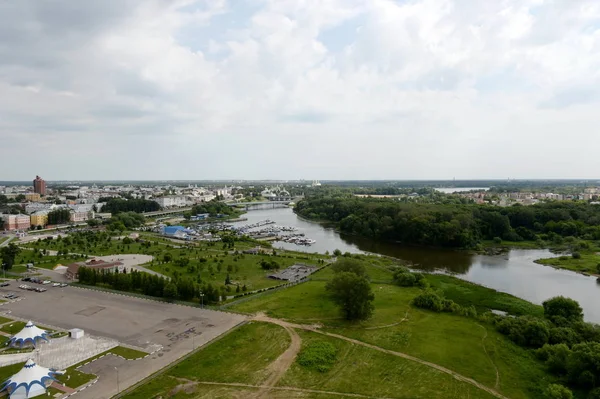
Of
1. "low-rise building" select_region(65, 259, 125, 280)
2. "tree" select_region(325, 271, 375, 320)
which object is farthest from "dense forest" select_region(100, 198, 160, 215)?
Result: "tree" select_region(325, 271, 375, 320)

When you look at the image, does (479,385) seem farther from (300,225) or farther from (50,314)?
(300,225)

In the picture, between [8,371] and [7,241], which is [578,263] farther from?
[7,241]

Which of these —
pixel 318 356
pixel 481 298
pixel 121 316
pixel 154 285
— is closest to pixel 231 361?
pixel 318 356

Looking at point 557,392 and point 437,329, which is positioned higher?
point 557,392

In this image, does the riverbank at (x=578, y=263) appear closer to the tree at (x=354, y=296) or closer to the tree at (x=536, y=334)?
the tree at (x=536, y=334)

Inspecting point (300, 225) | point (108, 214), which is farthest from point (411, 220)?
point (108, 214)
